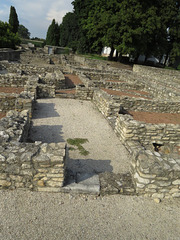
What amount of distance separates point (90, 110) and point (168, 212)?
6.51 metres

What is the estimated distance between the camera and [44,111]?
838 cm

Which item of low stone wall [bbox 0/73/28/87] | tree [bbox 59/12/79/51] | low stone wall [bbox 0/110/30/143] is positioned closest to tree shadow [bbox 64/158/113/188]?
low stone wall [bbox 0/110/30/143]

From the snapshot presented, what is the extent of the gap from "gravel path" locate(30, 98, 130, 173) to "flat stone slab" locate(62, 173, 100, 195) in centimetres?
49

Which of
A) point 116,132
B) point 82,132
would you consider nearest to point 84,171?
point 82,132

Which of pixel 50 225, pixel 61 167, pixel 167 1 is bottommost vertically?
pixel 50 225

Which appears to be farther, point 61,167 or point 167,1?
point 167,1

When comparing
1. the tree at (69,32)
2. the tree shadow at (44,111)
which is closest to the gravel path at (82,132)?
the tree shadow at (44,111)

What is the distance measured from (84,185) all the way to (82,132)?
3114mm

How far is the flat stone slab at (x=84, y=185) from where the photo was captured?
145 inches

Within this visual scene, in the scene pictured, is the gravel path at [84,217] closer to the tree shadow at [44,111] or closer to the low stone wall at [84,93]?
the tree shadow at [44,111]

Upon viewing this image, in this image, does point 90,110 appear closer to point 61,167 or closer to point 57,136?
point 57,136

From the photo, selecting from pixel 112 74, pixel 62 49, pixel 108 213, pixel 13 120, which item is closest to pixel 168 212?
pixel 108 213

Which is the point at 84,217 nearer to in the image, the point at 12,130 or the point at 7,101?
the point at 12,130

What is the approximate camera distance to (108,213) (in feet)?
11.0
